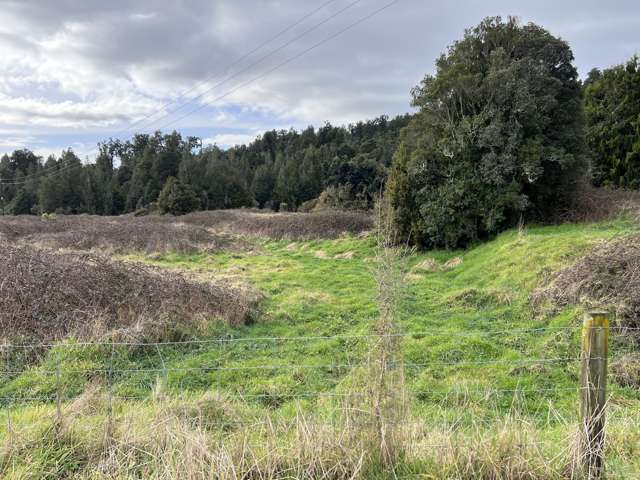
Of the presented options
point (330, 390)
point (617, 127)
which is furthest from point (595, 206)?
point (330, 390)

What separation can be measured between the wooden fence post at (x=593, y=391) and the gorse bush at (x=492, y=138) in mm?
13501

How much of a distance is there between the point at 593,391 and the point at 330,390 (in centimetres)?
311

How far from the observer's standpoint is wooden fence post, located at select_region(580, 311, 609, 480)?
263 centimetres

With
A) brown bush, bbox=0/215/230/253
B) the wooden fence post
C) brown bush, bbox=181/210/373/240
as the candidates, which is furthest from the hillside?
brown bush, bbox=181/210/373/240

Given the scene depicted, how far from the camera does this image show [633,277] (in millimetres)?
6539

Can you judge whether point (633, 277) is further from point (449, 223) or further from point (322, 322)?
point (449, 223)

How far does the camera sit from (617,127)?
21.7 metres

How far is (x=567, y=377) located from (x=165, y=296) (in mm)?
6915

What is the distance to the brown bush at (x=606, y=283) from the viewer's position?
20.1 feet

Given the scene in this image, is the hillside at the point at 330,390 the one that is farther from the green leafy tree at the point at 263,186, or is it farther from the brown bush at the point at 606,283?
the green leafy tree at the point at 263,186

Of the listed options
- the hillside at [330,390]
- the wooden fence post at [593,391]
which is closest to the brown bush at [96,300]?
the hillside at [330,390]

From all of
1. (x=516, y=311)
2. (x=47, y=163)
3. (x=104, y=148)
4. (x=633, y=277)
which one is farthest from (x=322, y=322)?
(x=104, y=148)

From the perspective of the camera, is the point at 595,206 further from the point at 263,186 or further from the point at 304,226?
the point at 263,186

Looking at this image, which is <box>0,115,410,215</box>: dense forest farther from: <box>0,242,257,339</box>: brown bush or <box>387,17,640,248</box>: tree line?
<box>0,242,257,339</box>: brown bush
